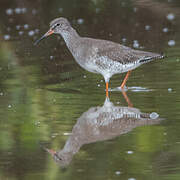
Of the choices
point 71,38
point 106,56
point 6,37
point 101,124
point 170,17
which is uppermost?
point 170,17

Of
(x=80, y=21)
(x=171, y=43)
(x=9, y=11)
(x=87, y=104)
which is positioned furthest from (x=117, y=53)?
(x=9, y=11)

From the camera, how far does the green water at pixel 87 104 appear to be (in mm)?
6891

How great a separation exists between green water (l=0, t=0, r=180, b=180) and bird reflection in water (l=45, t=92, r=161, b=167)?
0.02m

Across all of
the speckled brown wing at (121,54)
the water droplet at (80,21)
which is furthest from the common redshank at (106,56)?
the water droplet at (80,21)

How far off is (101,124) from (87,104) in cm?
119

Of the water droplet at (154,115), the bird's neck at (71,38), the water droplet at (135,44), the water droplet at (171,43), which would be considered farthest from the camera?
the water droplet at (135,44)

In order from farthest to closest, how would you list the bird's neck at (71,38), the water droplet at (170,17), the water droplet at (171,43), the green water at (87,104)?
the water droplet at (170,17)
the water droplet at (171,43)
the bird's neck at (71,38)
the green water at (87,104)

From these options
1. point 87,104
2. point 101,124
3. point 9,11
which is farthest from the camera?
point 9,11

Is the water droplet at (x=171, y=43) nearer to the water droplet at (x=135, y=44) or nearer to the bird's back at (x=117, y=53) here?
the water droplet at (x=135, y=44)

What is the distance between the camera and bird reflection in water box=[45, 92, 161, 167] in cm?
751

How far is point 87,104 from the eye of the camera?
9727 millimetres

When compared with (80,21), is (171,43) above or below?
below

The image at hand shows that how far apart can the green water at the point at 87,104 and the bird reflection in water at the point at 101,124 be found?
0.05 feet

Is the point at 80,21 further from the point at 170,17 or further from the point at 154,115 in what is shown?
the point at 154,115
